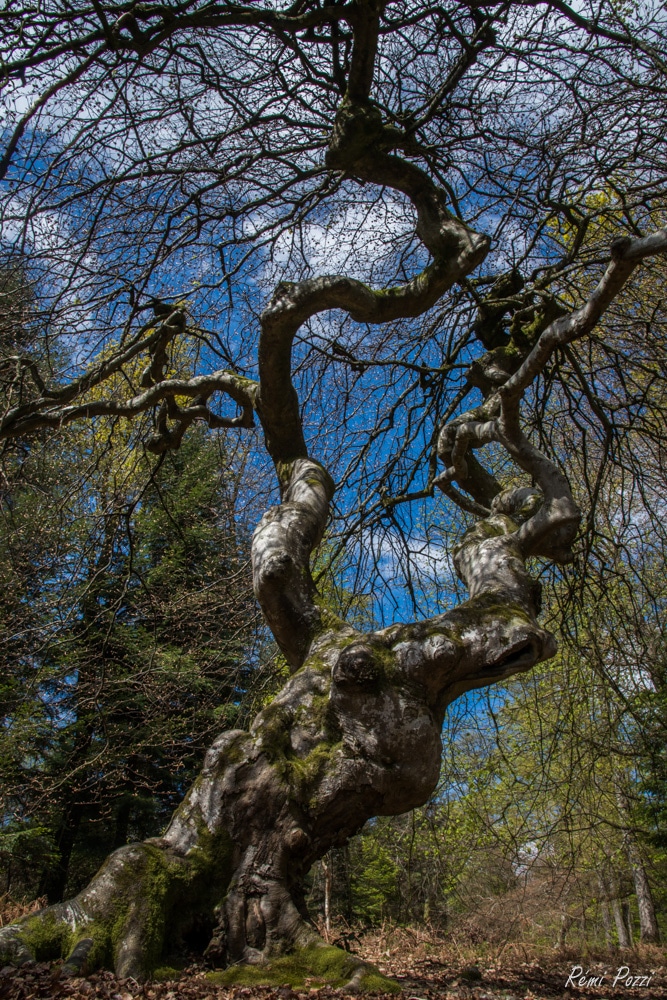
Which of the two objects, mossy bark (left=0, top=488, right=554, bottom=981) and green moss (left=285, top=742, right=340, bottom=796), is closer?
mossy bark (left=0, top=488, right=554, bottom=981)

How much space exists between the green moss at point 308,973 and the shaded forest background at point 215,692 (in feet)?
6.98

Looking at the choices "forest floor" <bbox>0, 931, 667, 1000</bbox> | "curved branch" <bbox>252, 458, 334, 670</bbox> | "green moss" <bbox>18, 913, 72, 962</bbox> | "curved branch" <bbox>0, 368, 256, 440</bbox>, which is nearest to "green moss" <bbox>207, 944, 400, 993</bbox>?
"forest floor" <bbox>0, 931, 667, 1000</bbox>

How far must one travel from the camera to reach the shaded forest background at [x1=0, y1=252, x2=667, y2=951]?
16.9ft

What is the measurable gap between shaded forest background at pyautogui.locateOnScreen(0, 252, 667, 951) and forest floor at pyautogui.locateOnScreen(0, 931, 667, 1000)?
477 mm

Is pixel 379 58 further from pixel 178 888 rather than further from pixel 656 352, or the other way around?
pixel 178 888

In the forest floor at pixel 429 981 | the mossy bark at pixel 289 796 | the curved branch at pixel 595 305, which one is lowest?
the forest floor at pixel 429 981

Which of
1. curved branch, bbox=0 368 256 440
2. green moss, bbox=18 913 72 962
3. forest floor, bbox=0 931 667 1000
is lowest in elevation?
forest floor, bbox=0 931 667 1000

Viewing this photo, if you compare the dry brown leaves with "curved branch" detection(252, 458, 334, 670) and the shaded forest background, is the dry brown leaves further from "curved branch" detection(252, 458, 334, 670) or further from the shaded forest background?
"curved branch" detection(252, 458, 334, 670)

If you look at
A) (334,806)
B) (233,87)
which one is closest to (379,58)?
(233,87)

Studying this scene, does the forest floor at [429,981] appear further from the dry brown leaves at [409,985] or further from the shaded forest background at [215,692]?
the shaded forest background at [215,692]

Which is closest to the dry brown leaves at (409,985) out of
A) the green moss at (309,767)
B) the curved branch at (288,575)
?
the green moss at (309,767)

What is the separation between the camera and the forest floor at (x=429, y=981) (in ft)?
6.68

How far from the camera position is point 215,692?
220 inches

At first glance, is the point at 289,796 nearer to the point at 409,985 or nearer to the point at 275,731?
the point at 275,731
